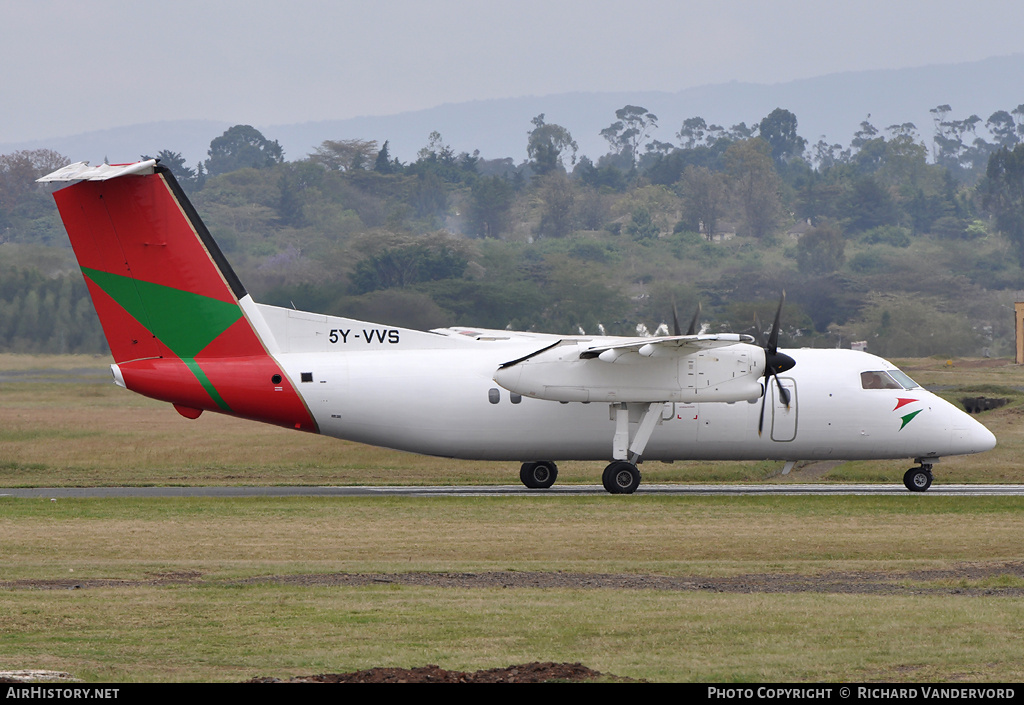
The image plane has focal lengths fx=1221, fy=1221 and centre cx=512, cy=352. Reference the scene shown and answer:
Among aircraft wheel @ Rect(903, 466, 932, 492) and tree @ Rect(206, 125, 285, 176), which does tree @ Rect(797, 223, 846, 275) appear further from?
tree @ Rect(206, 125, 285, 176)

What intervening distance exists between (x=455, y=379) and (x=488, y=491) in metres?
3.38

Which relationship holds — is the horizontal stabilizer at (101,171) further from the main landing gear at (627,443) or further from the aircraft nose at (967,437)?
the aircraft nose at (967,437)

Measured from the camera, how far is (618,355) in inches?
1067

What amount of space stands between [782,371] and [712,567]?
1107cm

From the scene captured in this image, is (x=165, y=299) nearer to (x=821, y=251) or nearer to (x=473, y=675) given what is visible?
(x=473, y=675)

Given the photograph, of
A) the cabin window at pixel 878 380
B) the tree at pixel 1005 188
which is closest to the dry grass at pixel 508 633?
the cabin window at pixel 878 380

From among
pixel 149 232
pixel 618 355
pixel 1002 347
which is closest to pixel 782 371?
pixel 618 355

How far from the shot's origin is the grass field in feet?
37.0

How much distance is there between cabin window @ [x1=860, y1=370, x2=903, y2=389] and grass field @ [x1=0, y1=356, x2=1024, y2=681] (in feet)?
11.8

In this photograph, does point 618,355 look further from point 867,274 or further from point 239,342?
point 867,274

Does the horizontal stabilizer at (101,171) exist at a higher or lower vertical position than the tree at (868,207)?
lower

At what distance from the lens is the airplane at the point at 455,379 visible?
2662 centimetres

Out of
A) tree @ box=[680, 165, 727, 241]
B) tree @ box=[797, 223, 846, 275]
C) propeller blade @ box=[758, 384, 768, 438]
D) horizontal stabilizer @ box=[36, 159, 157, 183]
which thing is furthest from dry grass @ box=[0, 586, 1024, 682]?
tree @ box=[680, 165, 727, 241]

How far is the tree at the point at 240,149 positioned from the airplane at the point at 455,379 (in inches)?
6241
